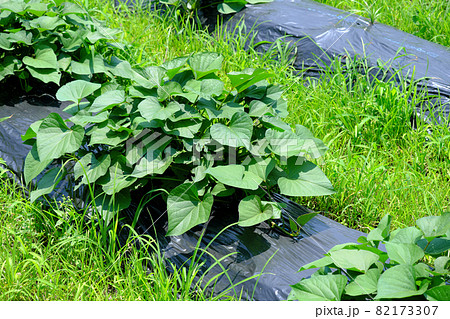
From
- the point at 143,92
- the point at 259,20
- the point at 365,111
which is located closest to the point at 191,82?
the point at 143,92

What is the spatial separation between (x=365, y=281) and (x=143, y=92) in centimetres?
118

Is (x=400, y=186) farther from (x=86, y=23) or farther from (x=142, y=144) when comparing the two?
(x=86, y=23)

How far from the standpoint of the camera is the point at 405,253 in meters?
1.26

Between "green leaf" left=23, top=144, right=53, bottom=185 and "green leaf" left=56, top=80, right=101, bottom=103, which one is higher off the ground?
"green leaf" left=56, top=80, right=101, bottom=103

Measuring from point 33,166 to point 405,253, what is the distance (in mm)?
1493

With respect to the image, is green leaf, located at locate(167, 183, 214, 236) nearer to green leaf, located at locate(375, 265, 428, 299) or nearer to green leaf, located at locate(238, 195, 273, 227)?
green leaf, located at locate(238, 195, 273, 227)

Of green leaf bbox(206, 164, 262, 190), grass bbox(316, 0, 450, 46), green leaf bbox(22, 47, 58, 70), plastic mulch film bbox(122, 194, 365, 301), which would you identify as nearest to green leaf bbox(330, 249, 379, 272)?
plastic mulch film bbox(122, 194, 365, 301)

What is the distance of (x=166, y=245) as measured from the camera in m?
1.84

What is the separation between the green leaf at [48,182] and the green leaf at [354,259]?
122 cm

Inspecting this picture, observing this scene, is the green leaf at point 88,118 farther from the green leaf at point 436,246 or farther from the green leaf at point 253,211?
the green leaf at point 436,246

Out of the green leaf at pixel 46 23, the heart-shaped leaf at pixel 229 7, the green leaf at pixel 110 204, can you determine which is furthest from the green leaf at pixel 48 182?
the heart-shaped leaf at pixel 229 7

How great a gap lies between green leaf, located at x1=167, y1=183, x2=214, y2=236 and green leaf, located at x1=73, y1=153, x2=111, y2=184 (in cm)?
34

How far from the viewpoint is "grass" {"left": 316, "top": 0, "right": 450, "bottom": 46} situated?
11.4ft

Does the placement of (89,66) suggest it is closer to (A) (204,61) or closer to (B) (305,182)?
(A) (204,61)
